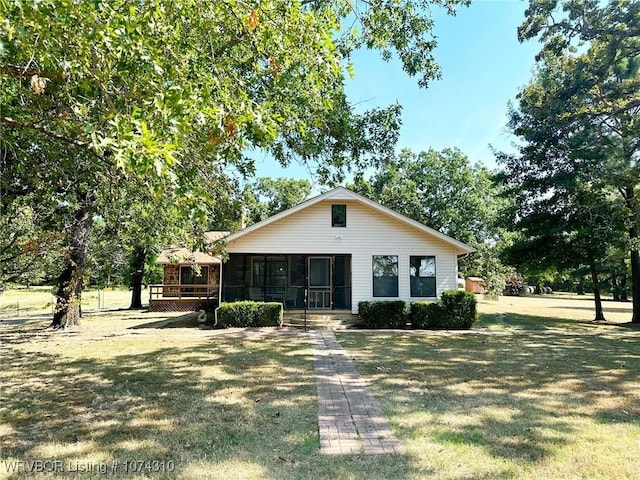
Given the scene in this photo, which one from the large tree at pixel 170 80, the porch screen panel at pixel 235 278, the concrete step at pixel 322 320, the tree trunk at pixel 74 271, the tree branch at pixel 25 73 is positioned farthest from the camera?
the porch screen panel at pixel 235 278

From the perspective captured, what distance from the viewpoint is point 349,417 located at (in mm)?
4867

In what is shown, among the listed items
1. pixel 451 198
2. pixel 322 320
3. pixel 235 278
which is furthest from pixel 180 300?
pixel 451 198

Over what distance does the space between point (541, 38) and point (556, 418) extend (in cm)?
1116

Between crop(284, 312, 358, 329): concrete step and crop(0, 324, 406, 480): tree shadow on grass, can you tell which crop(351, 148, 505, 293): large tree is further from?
crop(0, 324, 406, 480): tree shadow on grass

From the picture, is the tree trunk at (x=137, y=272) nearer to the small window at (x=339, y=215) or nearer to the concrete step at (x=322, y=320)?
the concrete step at (x=322, y=320)

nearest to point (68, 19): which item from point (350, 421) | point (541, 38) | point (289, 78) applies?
point (289, 78)

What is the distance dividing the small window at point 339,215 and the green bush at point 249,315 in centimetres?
391

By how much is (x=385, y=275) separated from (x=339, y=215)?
2913 mm

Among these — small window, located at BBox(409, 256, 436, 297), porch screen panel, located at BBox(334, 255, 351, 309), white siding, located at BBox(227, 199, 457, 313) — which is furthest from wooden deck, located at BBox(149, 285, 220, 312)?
small window, located at BBox(409, 256, 436, 297)

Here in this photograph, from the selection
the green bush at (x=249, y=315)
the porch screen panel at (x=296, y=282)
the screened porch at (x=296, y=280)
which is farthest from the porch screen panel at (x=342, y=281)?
the green bush at (x=249, y=315)

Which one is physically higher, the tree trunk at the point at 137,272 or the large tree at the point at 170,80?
the large tree at the point at 170,80

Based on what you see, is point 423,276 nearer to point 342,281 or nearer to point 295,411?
point 342,281

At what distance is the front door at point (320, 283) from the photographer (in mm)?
16312

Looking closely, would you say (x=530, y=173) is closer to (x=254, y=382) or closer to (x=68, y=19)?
(x=254, y=382)
